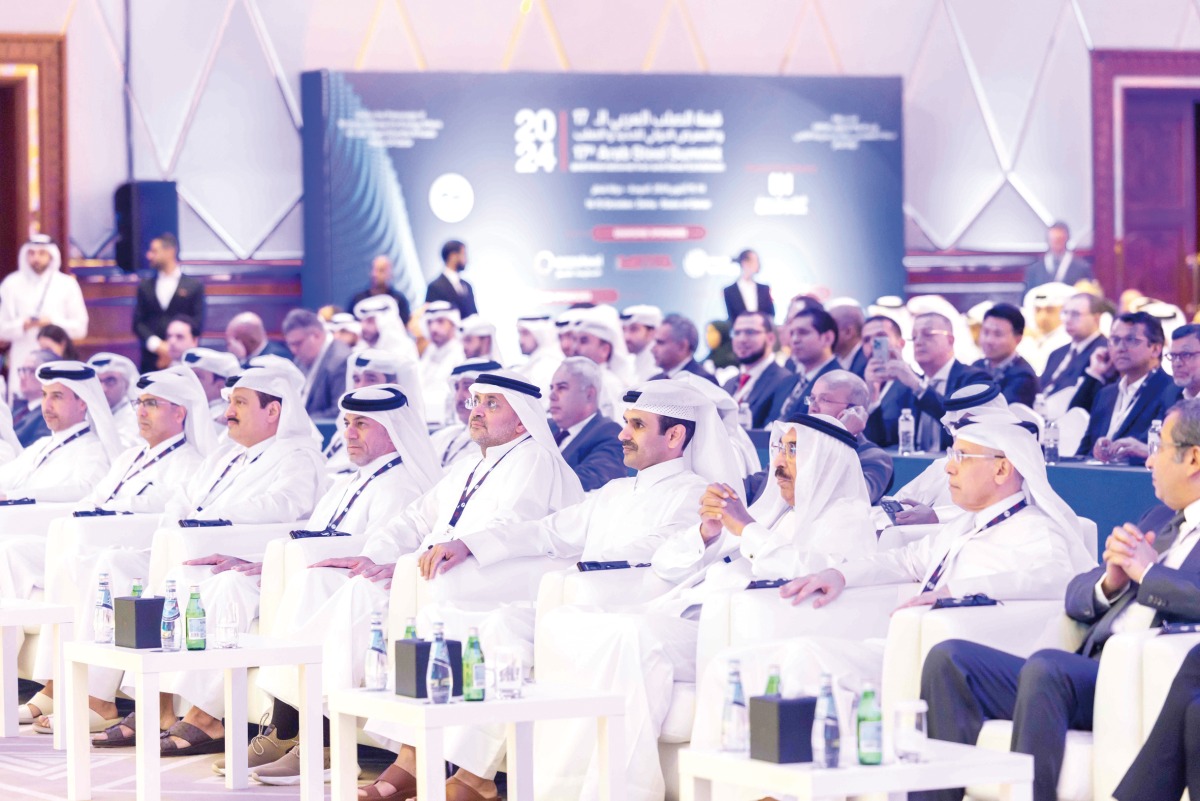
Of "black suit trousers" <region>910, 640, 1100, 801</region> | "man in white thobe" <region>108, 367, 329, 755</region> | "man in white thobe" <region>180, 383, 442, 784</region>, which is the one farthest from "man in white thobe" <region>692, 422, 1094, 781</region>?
"man in white thobe" <region>108, 367, 329, 755</region>

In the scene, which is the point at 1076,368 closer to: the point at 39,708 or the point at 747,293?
the point at 39,708

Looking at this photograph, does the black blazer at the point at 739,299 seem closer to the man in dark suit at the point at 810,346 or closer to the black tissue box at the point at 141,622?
the man in dark suit at the point at 810,346

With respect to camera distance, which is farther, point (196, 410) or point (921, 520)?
point (196, 410)

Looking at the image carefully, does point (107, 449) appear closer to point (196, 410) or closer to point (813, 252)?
point (196, 410)

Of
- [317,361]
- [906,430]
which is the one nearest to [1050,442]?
[906,430]

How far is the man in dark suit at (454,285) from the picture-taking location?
44.6ft

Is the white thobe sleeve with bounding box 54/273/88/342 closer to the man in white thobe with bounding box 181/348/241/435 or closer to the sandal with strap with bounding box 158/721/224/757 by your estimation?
the man in white thobe with bounding box 181/348/241/435

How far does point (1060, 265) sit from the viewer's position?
15180 millimetres

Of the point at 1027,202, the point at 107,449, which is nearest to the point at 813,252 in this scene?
the point at 1027,202

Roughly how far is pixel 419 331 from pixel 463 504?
736 cm

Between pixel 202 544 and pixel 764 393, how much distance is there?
336 centimetres

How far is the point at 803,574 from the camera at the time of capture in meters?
5.10

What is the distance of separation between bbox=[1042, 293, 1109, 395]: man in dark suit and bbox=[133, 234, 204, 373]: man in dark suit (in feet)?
19.5

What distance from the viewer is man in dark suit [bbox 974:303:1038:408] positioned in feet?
26.4
